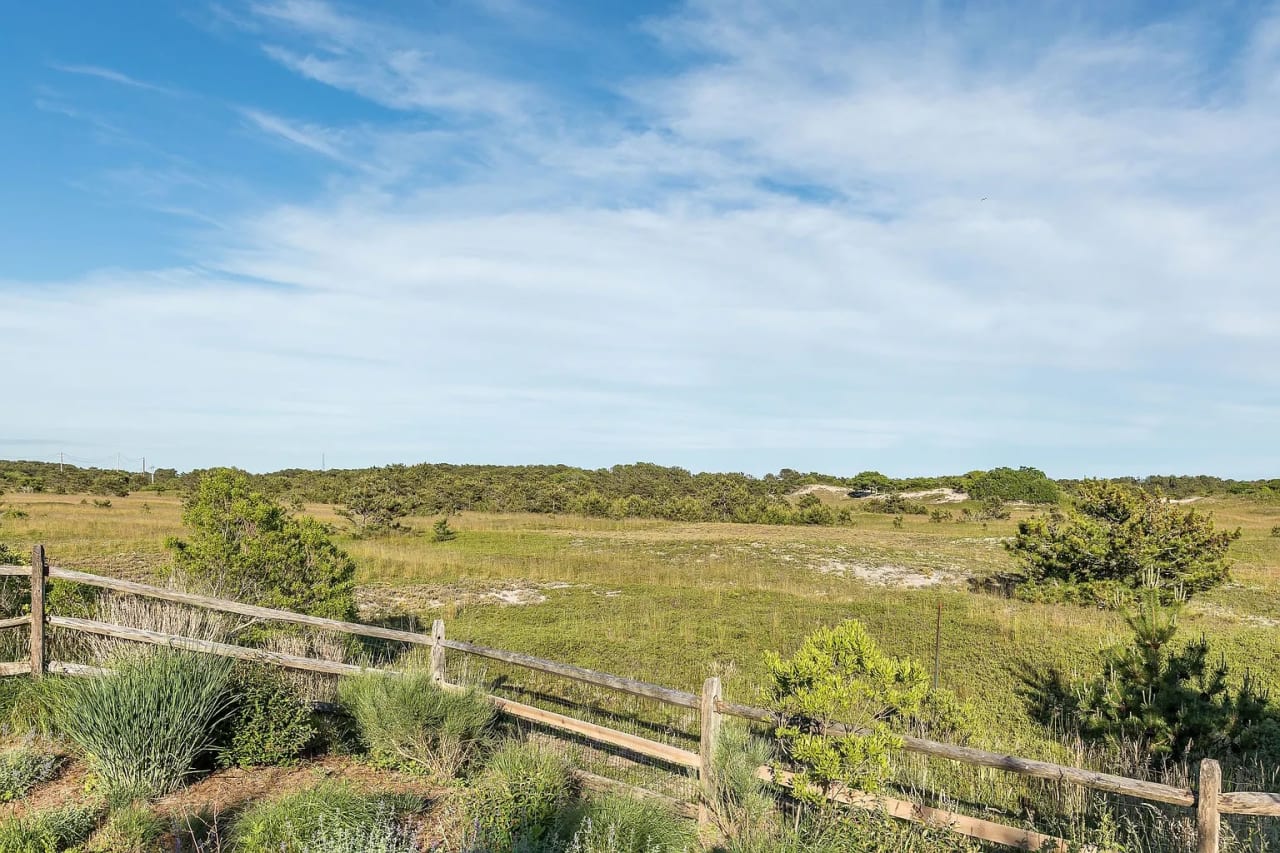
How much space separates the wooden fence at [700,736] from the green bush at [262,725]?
0.45m

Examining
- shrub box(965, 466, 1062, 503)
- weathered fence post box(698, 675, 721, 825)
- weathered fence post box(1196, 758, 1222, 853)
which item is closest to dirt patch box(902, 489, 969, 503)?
shrub box(965, 466, 1062, 503)

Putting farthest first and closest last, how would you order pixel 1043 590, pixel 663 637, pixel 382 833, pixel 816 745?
1. pixel 1043 590
2. pixel 663 637
3. pixel 816 745
4. pixel 382 833

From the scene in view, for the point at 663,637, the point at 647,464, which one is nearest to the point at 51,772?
the point at 663,637

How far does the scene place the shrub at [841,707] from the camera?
19.0ft

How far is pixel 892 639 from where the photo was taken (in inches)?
591

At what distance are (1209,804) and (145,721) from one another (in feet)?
25.0

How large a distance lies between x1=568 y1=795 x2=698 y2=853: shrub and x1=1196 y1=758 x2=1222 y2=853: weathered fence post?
3.30m

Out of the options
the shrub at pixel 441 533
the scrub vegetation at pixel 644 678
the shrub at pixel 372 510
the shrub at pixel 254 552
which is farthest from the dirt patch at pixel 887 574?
the shrub at pixel 372 510

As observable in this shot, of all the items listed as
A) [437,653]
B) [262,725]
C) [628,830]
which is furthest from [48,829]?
[628,830]

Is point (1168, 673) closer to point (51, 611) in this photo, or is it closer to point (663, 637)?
point (663, 637)

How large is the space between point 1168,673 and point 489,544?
2664 centimetres

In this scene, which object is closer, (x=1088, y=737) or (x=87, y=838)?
(x=87, y=838)

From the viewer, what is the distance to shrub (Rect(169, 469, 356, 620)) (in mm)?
11180

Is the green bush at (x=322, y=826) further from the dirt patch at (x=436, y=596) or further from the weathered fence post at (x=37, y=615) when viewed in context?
the dirt patch at (x=436, y=596)
